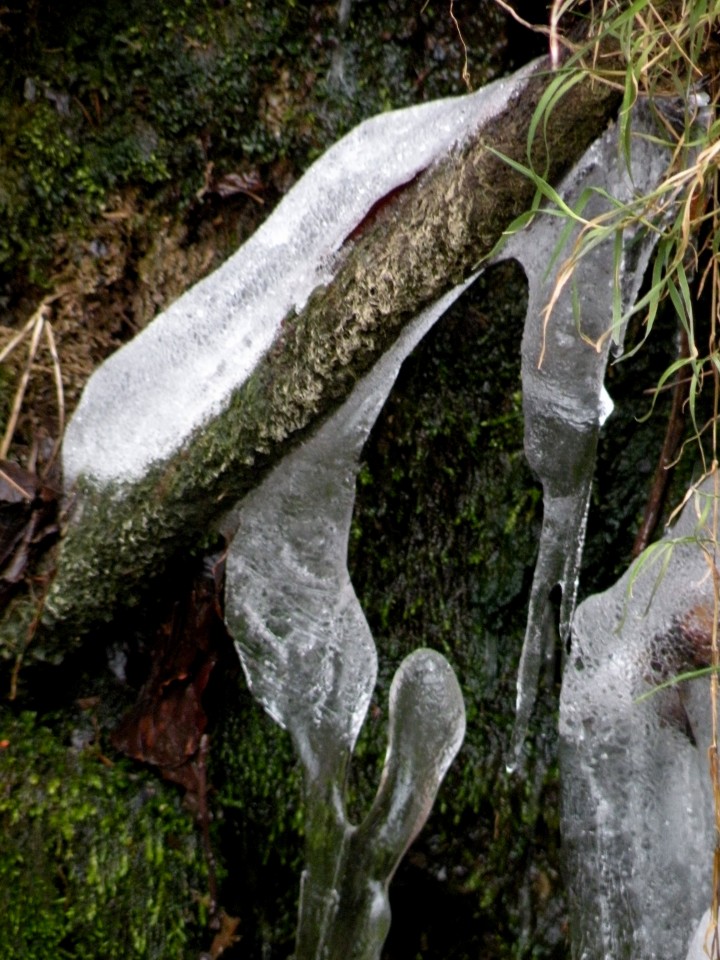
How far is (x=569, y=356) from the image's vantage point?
5.46 ft

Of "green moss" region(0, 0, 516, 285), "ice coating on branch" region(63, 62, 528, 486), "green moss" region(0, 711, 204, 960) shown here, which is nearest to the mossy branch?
"ice coating on branch" region(63, 62, 528, 486)

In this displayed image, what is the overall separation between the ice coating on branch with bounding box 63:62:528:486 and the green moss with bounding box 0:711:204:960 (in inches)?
20.2

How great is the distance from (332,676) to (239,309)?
2.12 ft

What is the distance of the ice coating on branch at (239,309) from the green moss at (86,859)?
0.51m

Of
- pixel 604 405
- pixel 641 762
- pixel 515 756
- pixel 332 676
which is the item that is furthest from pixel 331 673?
pixel 604 405

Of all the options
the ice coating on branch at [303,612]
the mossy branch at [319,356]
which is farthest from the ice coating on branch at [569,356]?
the ice coating on branch at [303,612]

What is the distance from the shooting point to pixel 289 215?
5.61 ft

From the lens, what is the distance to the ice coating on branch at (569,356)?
1.56 meters

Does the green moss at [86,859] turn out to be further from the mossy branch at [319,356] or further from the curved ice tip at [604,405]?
the curved ice tip at [604,405]

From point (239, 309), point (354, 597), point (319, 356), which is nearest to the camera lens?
point (319, 356)

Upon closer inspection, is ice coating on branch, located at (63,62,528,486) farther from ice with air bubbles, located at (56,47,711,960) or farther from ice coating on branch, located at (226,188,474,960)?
ice coating on branch, located at (226,188,474,960)

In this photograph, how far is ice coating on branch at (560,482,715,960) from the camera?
166 centimetres

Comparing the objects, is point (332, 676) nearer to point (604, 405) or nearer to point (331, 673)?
point (331, 673)

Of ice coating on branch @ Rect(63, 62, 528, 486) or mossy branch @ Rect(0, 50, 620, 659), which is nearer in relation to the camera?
mossy branch @ Rect(0, 50, 620, 659)
